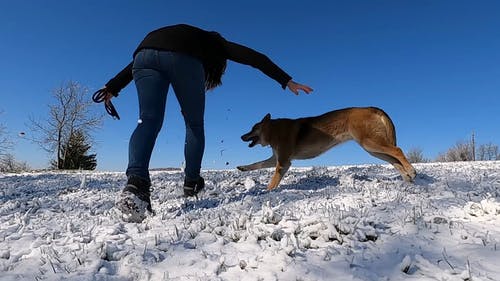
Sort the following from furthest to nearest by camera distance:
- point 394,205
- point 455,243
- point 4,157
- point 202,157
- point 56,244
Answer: point 4,157 → point 202,157 → point 394,205 → point 56,244 → point 455,243

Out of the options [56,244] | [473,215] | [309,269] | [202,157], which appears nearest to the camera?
[309,269]

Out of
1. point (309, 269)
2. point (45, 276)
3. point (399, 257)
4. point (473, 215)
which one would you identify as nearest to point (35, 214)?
point (45, 276)

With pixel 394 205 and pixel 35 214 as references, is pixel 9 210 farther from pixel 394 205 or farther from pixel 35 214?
pixel 394 205

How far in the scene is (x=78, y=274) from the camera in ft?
6.98

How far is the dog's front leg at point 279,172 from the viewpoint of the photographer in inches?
234

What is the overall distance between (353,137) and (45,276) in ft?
17.4

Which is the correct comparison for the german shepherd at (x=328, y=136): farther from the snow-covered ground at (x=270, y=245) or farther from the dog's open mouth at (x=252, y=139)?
the snow-covered ground at (x=270, y=245)

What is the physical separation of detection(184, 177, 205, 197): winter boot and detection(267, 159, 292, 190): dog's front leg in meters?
1.71

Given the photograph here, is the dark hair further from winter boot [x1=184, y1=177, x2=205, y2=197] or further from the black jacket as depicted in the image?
winter boot [x1=184, y1=177, x2=205, y2=197]

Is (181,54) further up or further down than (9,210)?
further up

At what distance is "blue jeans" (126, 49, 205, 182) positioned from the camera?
341cm

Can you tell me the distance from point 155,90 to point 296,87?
60.9 inches

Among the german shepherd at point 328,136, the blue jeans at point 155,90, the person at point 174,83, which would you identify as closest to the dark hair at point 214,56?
the person at point 174,83

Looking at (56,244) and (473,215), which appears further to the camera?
(473,215)
